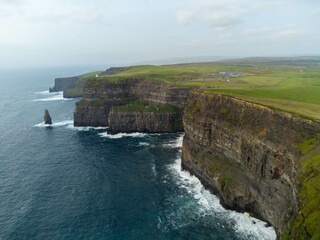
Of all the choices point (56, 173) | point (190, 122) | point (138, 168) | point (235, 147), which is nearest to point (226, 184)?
point (235, 147)

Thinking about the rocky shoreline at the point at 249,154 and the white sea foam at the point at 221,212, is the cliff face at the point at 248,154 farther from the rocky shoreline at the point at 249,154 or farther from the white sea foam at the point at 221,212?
the white sea foam at the point at 221,212

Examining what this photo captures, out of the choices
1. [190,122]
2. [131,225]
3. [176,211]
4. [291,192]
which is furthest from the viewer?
[190,122]

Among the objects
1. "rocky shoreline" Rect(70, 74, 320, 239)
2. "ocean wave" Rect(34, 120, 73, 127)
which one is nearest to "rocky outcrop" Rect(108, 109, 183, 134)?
"ocean wave" Rect(34, 120, 73, 127)

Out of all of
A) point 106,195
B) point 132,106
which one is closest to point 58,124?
point 132,106

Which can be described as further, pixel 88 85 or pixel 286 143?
pixel 88 85

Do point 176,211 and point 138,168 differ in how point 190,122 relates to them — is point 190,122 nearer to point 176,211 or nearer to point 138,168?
point 138,168

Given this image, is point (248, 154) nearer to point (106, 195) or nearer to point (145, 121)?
point (106, 195)

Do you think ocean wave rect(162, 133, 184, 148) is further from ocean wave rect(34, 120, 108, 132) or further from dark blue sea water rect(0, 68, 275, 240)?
ocean wave rect(34, 120, 108, 132)
